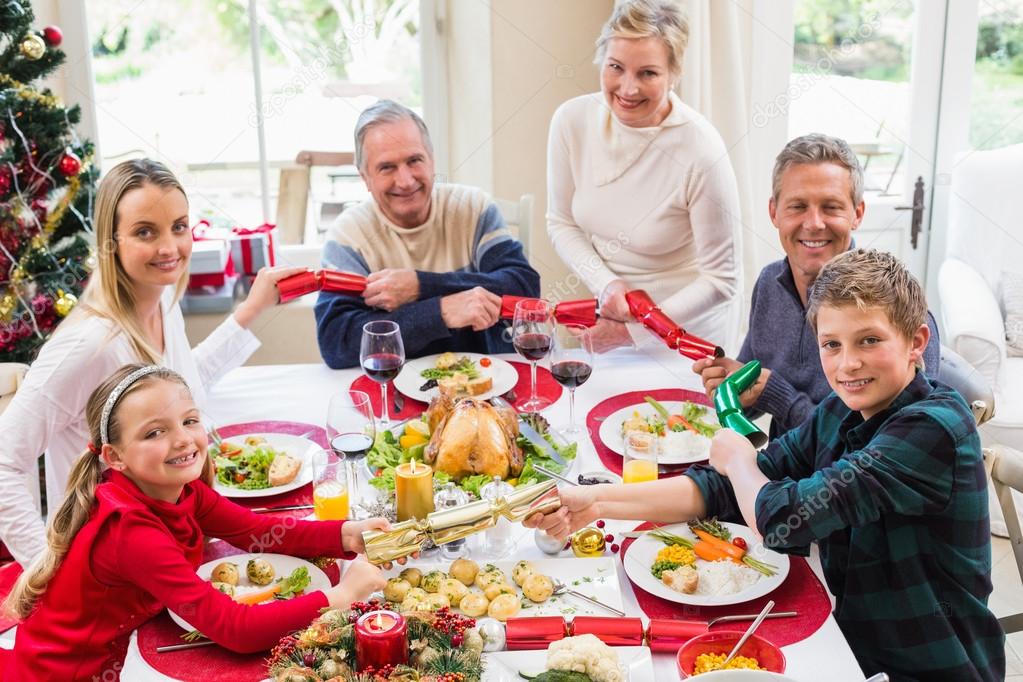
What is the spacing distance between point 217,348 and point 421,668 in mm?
1294

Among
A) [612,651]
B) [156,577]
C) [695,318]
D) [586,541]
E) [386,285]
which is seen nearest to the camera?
[612,651]

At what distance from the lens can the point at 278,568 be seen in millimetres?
1650

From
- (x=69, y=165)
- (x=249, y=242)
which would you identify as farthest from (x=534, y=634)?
(x=249, y=242)

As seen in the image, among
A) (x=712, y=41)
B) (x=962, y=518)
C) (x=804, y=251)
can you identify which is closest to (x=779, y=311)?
(x=804, y=251)

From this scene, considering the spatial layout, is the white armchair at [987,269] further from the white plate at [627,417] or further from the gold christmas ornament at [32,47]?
the gold christmas ornament at [32,47]

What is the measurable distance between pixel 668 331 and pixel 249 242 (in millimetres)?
2345

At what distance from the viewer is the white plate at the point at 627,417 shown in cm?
201

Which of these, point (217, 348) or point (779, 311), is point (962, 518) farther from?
point (217, 348)

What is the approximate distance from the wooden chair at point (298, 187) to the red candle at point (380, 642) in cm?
313

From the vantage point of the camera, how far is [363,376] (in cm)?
251

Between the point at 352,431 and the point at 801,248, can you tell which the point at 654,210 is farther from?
the point at 352,431

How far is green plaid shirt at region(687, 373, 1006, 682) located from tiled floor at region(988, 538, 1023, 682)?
1.19 m

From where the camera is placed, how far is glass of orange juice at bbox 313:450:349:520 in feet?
5.72

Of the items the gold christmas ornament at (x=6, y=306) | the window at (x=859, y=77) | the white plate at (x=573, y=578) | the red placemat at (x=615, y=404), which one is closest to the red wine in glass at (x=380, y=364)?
the red placemat at (x=615, y=404)
